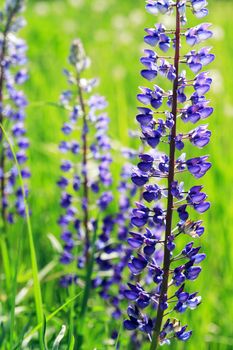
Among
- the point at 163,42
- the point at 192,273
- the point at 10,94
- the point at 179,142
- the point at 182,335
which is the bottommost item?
the point at 182,335

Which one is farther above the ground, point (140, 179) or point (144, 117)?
point (144, 117)

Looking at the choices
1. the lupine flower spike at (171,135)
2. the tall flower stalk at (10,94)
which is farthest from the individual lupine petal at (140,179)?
the tall flower stalk at (10,94)

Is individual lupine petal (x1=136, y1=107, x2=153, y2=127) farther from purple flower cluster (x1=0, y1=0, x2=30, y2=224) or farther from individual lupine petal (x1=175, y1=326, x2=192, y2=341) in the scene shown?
purple flower cluster (x1=0, y1=0, x2=30, y2=224)

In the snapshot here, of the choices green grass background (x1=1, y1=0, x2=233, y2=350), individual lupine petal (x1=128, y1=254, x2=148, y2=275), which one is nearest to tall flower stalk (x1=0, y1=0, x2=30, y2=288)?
green grass background (x1=1, y1=0, x2=233, y2=350)

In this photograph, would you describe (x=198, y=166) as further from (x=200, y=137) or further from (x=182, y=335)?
(x=182, y=335)

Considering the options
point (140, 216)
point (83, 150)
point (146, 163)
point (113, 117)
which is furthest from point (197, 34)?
point (113, 117)

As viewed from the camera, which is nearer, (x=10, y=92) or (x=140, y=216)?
(x=140, y=216)

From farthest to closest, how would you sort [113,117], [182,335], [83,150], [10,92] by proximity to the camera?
[113,117] → [10,92] → [83,150] → [182,335]

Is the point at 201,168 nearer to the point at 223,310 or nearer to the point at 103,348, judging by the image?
the point at 103,348
